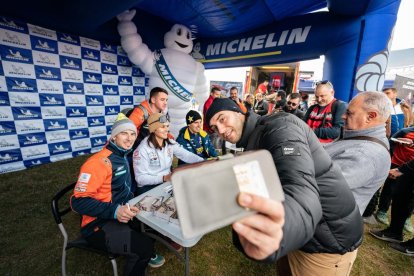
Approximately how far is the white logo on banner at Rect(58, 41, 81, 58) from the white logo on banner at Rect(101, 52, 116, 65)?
0.52 m

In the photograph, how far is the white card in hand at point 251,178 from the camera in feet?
1.23

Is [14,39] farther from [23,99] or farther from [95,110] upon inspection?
[95,110]

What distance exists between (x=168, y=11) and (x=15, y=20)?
271 centimetres

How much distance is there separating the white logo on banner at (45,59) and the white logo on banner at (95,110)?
3.47 ft

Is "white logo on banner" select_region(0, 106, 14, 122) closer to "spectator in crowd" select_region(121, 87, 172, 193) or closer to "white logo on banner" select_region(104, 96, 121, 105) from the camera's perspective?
"white logo on banner" select_region(104, 96, 121, 105)

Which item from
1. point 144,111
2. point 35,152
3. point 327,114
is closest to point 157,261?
point 144,111

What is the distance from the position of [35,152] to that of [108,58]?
2622 mm

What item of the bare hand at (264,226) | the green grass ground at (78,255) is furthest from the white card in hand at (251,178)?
the green grass ground at (78,255)

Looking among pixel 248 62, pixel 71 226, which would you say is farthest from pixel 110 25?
pixel 71 226

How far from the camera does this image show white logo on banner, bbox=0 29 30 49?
3.28m

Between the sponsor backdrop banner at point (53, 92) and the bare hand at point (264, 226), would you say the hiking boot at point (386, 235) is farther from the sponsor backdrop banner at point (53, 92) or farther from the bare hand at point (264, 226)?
the sponsor backdrop banner at point (53, 92)

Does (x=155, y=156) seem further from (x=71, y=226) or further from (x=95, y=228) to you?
(x=71, y=226)

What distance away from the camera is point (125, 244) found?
1422 mm

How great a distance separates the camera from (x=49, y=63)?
385 cm
